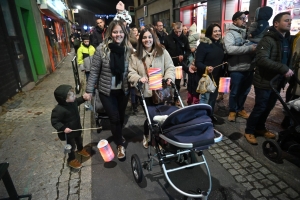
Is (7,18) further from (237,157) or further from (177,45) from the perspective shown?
(237,157)

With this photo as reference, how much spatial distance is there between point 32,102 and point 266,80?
6237 millimetres

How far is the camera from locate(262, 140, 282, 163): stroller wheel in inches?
118

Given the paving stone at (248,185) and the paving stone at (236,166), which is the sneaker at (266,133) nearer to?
the paving stone at (236,166)

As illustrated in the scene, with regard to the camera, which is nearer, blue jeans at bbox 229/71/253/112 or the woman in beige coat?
the woman in beige coat

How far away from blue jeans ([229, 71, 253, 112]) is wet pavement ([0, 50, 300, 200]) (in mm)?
402

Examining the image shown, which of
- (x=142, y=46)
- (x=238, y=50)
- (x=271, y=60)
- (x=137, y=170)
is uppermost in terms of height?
(x=142, y=46)

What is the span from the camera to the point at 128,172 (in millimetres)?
3021

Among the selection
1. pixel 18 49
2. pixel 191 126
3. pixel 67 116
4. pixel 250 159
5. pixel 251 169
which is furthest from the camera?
pixel 18 49

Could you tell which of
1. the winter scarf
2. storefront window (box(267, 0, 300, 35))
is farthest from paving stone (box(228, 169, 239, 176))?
storefront window (box(267, 0, 300, 35))

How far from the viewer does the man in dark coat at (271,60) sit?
2.93 metres

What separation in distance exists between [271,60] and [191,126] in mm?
1971

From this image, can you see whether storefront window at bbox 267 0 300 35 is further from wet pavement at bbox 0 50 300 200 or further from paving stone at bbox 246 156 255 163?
paving stone at bbox 246 156 255 163

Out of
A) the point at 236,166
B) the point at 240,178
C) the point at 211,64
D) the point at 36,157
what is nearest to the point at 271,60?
the point at 211,64

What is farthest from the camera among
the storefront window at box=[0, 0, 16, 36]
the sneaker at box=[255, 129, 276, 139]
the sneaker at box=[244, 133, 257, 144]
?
the storefront window at box=[0, 0, 16, 36]
